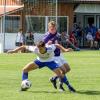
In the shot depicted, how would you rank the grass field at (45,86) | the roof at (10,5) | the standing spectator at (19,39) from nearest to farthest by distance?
the grass field at (45,86) → the standing spectator at (19,39) → the roof at (10,5)

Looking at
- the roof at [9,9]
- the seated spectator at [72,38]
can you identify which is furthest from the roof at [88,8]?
the roof at [9,9]

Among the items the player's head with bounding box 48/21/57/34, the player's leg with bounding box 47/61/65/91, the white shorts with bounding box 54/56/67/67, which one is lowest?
the player's leg with bounding box 47/61/65/91

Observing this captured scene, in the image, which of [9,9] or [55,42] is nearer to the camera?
[55,42]

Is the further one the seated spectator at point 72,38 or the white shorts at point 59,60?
the seated spectator at point 72,38

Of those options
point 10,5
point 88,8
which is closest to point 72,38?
A: point 88,8

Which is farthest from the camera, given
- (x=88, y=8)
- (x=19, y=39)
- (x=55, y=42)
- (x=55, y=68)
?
(x=88, y=8)

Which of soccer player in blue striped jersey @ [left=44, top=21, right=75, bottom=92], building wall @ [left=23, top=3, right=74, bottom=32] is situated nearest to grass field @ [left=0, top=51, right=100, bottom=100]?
soccer player in blue striped jersey @ [left=44, top=21, right=75, bottom=92]

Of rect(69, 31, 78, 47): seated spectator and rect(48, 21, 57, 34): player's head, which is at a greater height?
rect(48, 21, 57, 34): player's head

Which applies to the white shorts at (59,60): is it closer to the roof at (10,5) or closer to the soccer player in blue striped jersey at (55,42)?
the soccer player in blue striped jersey at (55,42)

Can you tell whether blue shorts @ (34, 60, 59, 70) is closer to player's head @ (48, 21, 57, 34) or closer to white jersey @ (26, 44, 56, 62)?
white jersey @ (26, 44, 56, 62)

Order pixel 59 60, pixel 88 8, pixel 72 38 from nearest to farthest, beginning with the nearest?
pixel 59 60, pixel 72 38, pixel 88 8

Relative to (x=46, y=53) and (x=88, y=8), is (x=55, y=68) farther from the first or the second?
(x=88, y=8)

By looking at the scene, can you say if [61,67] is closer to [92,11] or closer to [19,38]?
[19,38]

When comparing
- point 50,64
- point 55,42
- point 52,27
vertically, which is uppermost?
point 52,27
